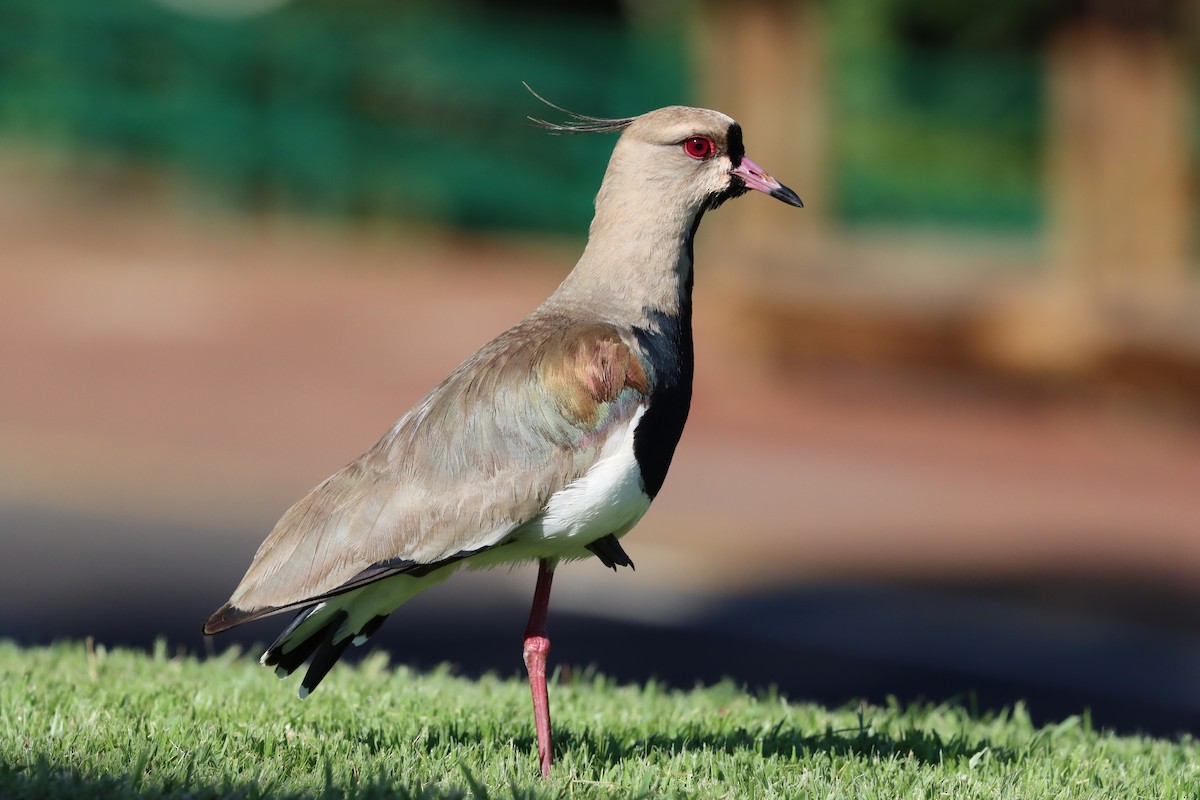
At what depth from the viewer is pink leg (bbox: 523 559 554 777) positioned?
16.1 ft

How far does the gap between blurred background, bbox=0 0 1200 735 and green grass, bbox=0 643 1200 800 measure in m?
2.29

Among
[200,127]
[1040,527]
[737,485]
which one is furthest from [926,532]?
[200,127]

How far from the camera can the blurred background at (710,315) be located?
32.9 feet

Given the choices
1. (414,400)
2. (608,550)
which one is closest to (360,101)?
(414,400)

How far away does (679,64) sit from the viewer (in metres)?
18.2

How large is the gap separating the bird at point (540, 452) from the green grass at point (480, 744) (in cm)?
31

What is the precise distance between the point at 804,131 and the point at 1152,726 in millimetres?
8753

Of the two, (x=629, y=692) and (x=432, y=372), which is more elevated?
(x=432, y=372)

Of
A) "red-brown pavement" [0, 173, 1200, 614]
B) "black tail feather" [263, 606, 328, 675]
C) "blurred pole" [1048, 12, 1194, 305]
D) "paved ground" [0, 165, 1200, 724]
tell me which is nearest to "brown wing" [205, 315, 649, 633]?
"black tail feather" [263, 606, 328, 675]

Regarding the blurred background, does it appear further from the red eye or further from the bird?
the red eye

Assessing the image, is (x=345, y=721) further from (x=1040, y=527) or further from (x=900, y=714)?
(x=1040, y=527)

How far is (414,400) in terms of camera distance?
15.4 metres

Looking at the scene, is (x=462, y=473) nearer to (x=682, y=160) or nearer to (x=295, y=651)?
(x=295, y=651)

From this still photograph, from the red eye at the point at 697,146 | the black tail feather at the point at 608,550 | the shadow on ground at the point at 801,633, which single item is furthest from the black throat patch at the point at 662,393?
the shadow on ground at the point at 801,633
